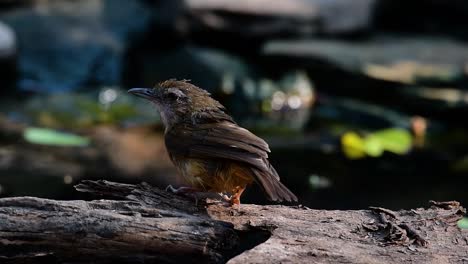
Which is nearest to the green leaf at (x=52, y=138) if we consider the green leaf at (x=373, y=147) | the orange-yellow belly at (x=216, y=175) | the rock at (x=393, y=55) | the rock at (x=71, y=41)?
the rock at (x=71, y=41)

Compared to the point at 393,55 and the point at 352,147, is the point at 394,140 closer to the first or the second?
the point at 352,147

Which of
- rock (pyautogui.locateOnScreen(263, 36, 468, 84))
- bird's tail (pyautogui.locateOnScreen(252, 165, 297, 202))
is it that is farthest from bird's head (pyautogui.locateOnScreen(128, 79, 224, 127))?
rock (pyautogui.locateOnScreen(263, 36, 468, 84))

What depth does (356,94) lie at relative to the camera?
35.0 ft

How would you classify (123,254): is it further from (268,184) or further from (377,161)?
(377,161)

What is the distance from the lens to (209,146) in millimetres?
4348

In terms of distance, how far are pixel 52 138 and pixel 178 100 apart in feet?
14.2

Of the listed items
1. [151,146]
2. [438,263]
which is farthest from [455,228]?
[151,146]

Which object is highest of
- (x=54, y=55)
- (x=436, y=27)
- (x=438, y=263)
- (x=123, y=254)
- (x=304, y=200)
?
(x=436, y=27)

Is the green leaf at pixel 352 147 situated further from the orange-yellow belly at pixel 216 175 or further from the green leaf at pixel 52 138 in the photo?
the orange-yellow belly at pixel 216 175

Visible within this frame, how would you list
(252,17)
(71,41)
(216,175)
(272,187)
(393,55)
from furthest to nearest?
1. (71,41)
2. (252,17)
3. (393,55)
4. (216,175)
5. (272,187)

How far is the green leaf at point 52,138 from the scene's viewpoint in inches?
347

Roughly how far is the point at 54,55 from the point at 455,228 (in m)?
8.22

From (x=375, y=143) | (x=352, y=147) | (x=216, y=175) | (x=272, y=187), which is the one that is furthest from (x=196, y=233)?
(x=375, y=143)

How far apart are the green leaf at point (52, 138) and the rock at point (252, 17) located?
9.96 feet
